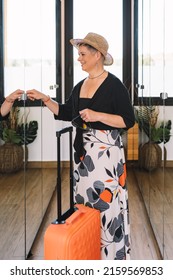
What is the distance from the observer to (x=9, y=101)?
6.91 ft

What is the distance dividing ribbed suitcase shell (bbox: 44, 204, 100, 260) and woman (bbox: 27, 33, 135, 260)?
5.9 inches

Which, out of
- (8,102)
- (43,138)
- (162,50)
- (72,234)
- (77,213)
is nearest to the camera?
(72,234)

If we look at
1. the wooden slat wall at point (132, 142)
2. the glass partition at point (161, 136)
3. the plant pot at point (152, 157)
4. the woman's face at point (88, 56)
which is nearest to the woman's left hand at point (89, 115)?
the woman's face at point (88, 56)

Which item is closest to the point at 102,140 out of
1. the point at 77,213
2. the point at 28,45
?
the point at 77,213

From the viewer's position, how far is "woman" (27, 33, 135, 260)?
6.48 ft

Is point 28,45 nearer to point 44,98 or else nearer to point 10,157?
point 44,98

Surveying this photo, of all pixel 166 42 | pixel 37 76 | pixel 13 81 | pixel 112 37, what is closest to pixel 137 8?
pixel 112 37

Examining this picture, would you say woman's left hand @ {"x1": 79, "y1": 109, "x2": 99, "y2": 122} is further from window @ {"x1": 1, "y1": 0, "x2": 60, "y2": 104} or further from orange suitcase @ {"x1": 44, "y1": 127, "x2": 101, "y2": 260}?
window @ {"x1": 1, "y1": 0, "x2": 60, "y2": 104}

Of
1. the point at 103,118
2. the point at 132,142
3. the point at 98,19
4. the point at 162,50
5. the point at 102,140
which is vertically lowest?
the point at 132,142

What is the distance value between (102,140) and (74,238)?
0.53m

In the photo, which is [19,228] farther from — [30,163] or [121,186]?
[121,186]

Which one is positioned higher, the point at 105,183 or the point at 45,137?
the point at 45,137

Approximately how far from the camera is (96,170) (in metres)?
2.04

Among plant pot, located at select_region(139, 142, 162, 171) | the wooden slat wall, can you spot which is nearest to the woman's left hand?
plant pot, located at select_region(139, 142, 162, 171)
